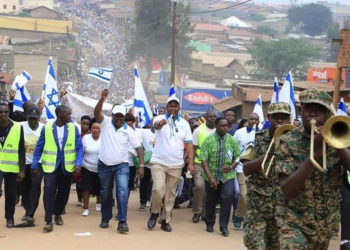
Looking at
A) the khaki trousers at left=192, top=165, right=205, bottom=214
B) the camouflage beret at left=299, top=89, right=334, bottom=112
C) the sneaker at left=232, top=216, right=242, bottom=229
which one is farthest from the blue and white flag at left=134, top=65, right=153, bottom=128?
the camouflage beret at left=299, top=89, right=334, bottom=112

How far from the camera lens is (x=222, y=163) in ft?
34.4

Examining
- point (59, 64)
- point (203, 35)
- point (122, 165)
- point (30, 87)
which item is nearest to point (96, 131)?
point (122, 165)

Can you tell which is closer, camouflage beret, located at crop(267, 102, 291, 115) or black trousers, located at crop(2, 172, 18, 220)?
camouflage beret, located at crop(267, 102, 291, 115)

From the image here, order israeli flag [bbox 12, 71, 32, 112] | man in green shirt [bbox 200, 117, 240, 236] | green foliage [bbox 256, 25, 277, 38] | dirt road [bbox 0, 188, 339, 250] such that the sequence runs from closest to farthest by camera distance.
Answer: dirt road [bbox 0, 188, 339, 250], man in green shirt [bbox 200, 117, 240, 236], israeli flag [bbox 12, 71, 32, 112], green foliage [bbox 256, 25, 277, 38]

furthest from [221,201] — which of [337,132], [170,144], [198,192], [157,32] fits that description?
[157,32]

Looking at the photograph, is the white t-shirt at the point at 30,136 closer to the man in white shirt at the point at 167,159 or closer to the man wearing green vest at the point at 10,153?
the man wearing green vest at the point at 10,153

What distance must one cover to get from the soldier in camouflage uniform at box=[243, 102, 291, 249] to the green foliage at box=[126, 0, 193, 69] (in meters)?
74.5

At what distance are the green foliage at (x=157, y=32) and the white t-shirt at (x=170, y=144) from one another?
7095cm

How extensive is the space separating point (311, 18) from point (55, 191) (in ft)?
527

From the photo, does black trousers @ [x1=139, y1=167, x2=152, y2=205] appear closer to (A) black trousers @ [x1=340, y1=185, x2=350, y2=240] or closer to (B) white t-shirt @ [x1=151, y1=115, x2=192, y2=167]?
(B) white t-shirt @ [x1=151, y1=115, x2=192, y2=167]

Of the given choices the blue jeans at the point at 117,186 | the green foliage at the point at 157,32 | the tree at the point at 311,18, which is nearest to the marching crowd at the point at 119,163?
the blue jeans at the point at 117,186

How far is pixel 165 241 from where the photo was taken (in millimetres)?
9828

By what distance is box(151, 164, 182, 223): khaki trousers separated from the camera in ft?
34.2

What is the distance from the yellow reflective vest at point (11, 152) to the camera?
9953 mm
